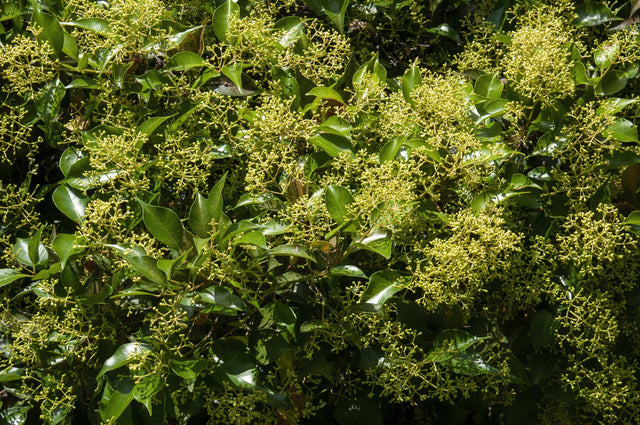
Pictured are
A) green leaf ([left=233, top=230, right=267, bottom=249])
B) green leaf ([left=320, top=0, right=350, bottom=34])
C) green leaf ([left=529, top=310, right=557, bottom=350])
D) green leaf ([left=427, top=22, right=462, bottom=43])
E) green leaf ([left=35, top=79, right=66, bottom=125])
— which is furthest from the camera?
green leaf ([left=427, top=22, right=462, bottom=43])

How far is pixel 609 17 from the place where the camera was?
296 cm

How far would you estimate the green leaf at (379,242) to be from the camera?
86.8 inches

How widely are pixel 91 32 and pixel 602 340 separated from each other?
1.94 metres

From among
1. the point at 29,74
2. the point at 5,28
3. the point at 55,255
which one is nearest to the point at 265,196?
the point at 55,255

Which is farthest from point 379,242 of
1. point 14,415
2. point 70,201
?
point 14,415

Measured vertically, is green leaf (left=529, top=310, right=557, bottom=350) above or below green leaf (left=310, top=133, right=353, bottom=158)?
below

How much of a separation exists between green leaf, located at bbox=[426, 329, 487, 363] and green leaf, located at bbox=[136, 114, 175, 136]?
3.56ft

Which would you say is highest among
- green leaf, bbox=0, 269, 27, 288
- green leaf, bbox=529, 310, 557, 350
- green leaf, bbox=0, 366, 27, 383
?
green leaf, bbox=0, 269, 27, 288

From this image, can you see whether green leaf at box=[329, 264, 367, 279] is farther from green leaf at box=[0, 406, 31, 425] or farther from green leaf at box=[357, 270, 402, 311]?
green leaf at box=[0, 406, 31, 425]

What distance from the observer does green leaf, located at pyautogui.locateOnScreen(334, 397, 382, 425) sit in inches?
101

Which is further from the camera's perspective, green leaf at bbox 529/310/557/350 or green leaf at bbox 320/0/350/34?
green leaf at bbox 320/0/350/34

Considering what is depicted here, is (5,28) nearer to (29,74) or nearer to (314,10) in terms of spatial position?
(29,74)

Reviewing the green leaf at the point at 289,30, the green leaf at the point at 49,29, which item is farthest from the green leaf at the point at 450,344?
the green leaf at the point at 49,29

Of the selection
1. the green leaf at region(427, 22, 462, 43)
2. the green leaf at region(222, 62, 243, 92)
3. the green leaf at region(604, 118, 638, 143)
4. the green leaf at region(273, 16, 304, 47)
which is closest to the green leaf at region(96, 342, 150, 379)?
the green leaf at region(222, 62, 243, 92)
